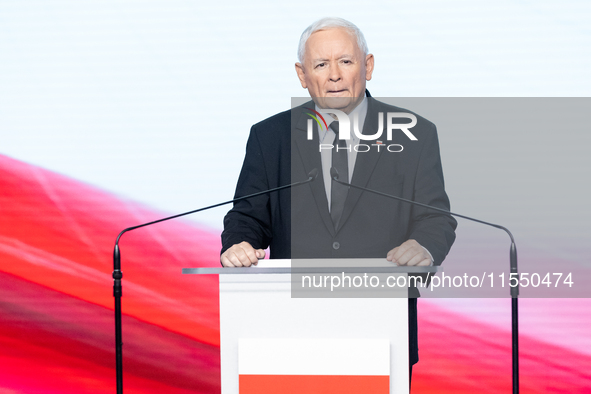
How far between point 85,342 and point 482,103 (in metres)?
2.41

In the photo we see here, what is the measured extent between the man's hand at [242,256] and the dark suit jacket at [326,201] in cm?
20

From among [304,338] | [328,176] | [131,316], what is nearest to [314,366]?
[304,338]

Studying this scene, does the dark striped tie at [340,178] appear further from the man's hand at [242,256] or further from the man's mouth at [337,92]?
the man's hand at [242,256]

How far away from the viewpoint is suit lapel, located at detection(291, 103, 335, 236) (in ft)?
5.95

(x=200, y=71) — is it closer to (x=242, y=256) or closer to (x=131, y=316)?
(x=131, y=316)

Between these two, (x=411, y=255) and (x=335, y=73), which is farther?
(x=335, y=73)

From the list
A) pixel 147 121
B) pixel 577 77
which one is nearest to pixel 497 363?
pixel 577 77

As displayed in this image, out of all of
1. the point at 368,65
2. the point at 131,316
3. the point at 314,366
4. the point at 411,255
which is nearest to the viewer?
the point at 314,366

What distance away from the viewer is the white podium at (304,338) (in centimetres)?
129

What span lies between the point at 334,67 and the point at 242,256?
31.0 inches

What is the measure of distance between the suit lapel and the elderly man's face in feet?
0.34

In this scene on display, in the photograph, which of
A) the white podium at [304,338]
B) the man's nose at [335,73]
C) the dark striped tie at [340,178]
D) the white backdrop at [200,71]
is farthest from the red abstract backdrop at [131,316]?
the white podium at [304,338]

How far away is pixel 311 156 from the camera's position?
1.90m

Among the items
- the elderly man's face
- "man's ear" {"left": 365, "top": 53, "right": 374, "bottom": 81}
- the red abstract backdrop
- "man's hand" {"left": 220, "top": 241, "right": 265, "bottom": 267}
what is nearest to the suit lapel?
the elderly man's face
